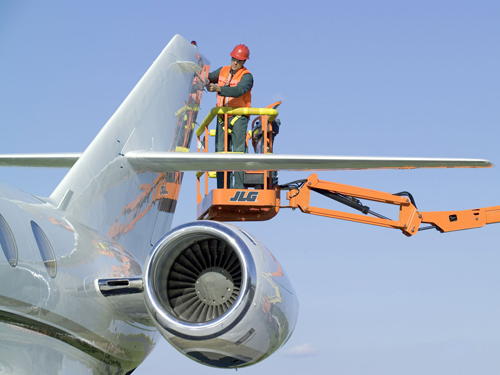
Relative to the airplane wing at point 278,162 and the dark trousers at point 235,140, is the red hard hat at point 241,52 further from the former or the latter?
the airplane wing at point 278,162

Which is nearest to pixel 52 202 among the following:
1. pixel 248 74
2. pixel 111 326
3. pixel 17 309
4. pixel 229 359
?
pixel 111 326

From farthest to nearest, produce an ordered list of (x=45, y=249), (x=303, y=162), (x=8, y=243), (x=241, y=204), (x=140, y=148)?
(x=241, y=204), (x=140, y=148), (x=303, y=162), (x=45, y=249), (x=8, y=243)

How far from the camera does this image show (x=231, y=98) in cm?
1107

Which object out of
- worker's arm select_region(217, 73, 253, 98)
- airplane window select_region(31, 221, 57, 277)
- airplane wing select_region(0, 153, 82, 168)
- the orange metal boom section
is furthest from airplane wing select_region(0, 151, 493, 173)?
the orange metal boom section

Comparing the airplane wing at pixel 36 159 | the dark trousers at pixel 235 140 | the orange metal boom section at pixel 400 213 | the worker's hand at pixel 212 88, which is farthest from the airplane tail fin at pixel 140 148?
the orange metal boom section at pixel 400 213

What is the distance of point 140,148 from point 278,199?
135 inches

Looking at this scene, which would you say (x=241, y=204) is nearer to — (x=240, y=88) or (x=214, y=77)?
(x=240, y=88)

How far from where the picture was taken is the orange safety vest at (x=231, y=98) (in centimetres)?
1073

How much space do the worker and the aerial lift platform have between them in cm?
11

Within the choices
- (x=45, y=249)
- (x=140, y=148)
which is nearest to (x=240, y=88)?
(x=140, y=148)

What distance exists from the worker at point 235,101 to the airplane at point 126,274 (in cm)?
300

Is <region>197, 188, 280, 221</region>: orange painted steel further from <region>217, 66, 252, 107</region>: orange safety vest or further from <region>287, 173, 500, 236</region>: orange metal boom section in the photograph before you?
<region>217, 66, 252, 107</region>: orange safety vest

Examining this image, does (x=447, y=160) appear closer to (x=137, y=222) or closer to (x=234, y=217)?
(x=137, y=222)

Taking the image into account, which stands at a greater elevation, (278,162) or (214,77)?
(214,77)
